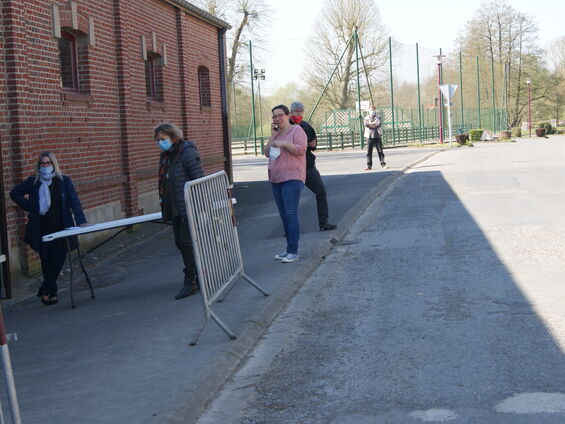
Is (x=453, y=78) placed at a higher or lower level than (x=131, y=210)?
higher

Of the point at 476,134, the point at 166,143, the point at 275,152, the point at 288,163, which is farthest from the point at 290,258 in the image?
the point at 476,134

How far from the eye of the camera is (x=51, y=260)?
30.0ft

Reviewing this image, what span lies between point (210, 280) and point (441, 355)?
6.51 feet

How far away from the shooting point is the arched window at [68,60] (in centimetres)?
1298

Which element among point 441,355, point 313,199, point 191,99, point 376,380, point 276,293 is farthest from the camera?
point 191,99

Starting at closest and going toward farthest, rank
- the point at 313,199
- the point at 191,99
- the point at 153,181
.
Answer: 1. the point at 153,181
2. the point at 313,199
3. the point at 191,99

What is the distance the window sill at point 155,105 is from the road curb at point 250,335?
541 cm

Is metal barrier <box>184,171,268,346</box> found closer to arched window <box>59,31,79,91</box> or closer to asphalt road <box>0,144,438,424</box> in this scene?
asphalt road <box>0,144,438,424</box>

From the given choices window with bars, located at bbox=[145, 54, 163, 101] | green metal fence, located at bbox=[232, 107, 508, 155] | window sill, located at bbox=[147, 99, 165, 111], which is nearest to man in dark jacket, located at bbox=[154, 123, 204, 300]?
window sill, located at bbox=[147, 99, 165, 111]

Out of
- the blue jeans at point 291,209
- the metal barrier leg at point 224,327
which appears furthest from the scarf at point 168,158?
the metal barrier leg at point 224,327

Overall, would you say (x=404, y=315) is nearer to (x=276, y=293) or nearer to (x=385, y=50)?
(x=276, y=293)

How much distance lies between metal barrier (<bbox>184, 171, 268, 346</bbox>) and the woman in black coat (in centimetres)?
191

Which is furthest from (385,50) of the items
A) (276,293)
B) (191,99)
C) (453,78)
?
(276,293)

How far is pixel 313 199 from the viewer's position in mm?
17984
